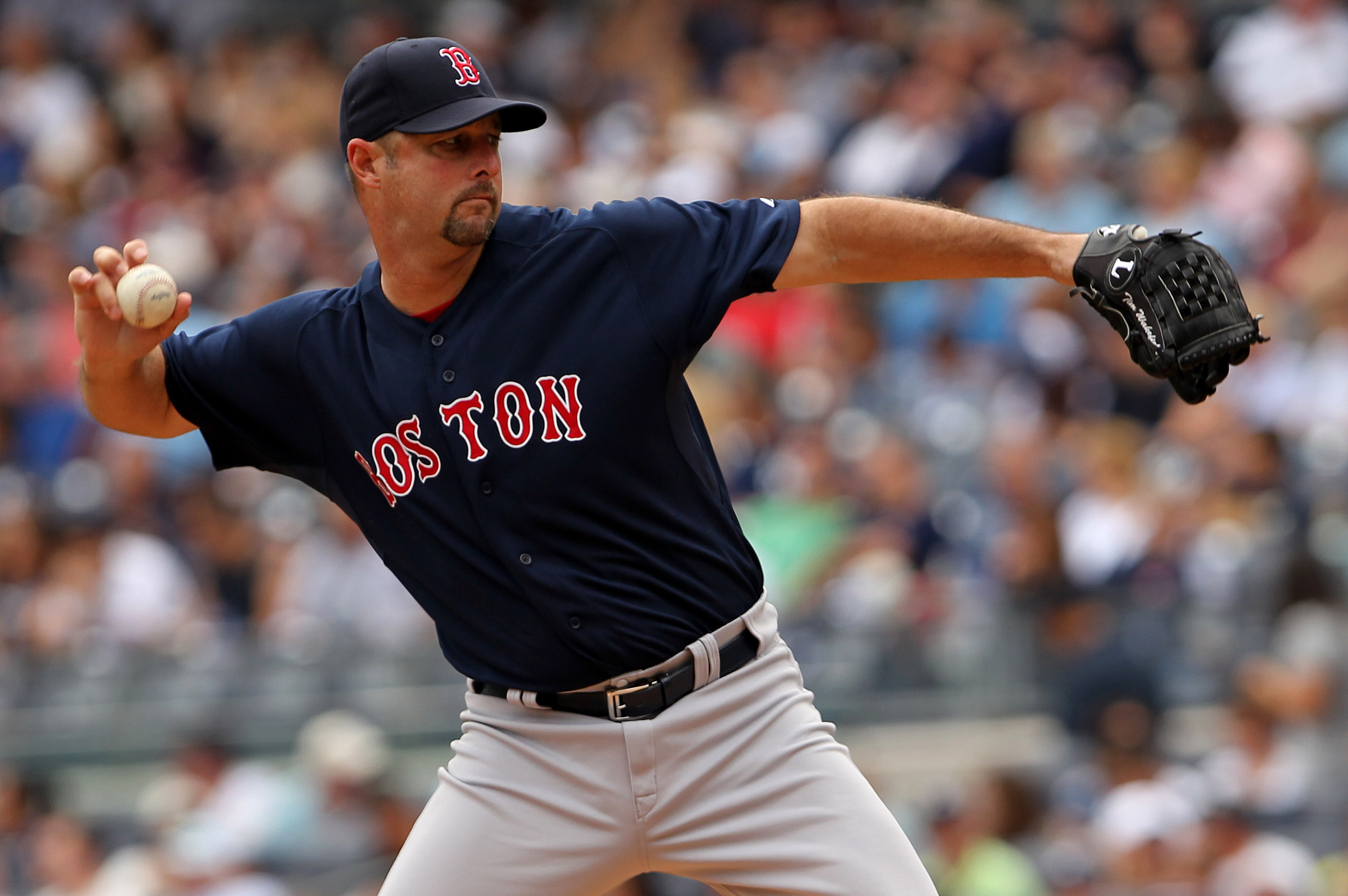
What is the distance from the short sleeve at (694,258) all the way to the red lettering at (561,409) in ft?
0.58

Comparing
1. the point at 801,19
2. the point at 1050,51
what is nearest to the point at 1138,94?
the point at 1050,51

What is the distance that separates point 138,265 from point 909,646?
14.0 feet

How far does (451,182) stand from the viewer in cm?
322

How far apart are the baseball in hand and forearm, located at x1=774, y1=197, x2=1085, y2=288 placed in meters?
1.11

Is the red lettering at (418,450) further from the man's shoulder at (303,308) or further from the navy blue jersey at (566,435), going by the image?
the man's shoulder at (303,308)

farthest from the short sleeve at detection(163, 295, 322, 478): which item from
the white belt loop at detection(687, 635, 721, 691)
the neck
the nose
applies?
the white belt loop at detection(687, 635, 721, 691)

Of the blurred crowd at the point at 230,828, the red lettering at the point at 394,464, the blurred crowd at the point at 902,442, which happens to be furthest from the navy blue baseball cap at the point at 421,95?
the blurred crowd at the point at 230,828

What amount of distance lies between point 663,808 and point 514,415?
29.2 inches

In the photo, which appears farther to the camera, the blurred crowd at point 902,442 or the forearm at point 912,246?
the blurred crowd at point 902,442

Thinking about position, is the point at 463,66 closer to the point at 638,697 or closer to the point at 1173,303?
the point at 638,697

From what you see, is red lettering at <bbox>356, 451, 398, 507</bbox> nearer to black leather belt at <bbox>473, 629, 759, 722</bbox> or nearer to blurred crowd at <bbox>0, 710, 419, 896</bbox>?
black leather belt at <bbox>473, 629, 759, 722</bbox>

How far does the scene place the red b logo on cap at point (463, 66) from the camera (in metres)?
3.21

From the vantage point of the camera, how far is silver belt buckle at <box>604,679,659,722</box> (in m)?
3.20

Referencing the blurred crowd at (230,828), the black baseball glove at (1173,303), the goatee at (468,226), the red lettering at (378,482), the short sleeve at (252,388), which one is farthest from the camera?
the blurred crowd at (230,828)
